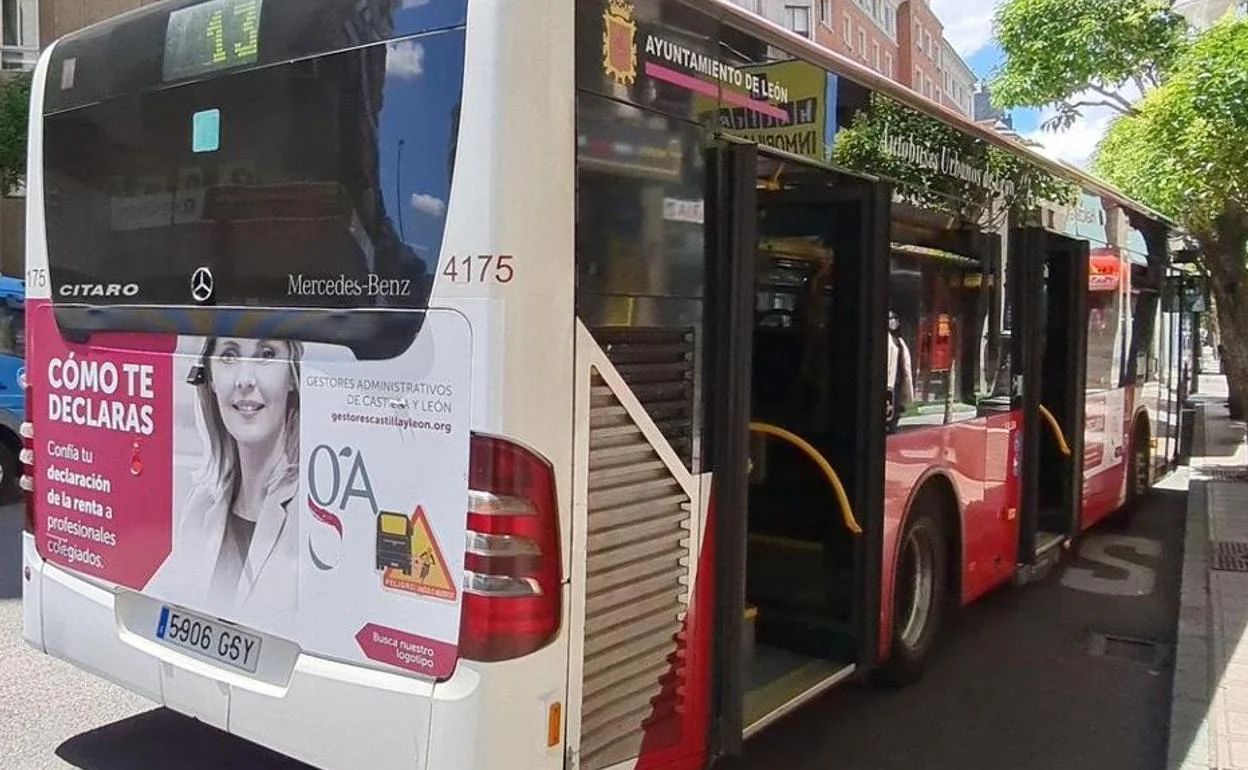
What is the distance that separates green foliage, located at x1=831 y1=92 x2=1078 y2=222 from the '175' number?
1961 mm

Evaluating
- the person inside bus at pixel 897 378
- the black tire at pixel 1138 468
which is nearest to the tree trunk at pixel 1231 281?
the black tire at pixel 1138 468

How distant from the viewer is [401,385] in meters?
3.14

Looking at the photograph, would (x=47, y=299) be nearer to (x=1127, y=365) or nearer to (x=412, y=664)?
(x=412, y=664)

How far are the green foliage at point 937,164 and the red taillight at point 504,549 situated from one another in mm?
2139

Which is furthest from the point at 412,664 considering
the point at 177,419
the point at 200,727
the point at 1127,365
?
the point at 1127,365

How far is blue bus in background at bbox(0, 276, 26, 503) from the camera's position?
9930mm

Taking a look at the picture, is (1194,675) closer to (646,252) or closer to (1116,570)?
(1116,570)

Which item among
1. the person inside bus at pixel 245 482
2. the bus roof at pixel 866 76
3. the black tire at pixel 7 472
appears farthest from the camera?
the black tire at pixel 7 472

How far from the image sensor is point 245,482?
3564 millimetres

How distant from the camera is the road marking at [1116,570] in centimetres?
796

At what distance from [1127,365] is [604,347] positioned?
7098mm

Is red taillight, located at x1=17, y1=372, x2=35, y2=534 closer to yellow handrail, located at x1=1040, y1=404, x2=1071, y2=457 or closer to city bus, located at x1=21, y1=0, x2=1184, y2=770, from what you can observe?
Answer: city bus, located at x1=21, y1=0, x2=1184, y2=770

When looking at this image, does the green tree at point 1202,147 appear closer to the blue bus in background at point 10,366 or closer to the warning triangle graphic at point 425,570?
the warning triangle graphic at point 425,570

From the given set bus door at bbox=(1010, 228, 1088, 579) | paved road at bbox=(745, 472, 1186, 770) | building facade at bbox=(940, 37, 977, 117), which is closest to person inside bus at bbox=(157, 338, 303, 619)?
paved road at bbox=(745, 472, 1186, 770)
